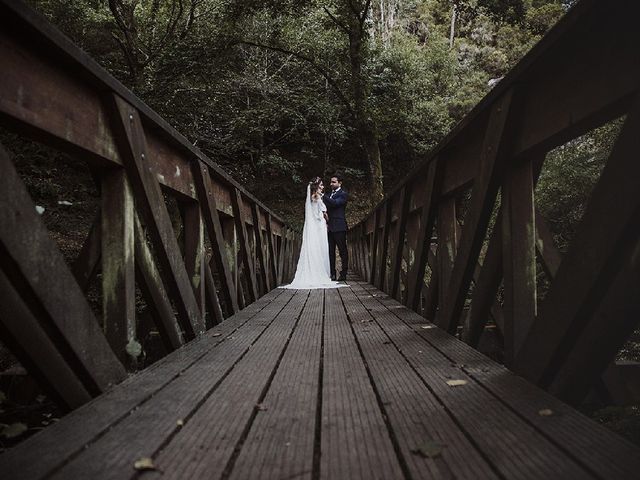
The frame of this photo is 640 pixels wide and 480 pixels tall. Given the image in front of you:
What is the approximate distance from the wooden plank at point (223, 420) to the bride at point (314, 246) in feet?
18.7

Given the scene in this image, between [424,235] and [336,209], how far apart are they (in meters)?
5.42

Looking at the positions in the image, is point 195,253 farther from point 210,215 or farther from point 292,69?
point 292,69

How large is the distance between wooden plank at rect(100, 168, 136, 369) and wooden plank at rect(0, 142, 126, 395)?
0.25 metres

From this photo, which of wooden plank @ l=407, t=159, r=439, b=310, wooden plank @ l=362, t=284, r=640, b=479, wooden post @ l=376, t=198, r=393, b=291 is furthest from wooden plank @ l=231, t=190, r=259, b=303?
wooden plank @ l=362, t=284, r=640, b=479

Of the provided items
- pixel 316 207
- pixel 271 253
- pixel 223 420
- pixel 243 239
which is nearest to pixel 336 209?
pixel 316 207

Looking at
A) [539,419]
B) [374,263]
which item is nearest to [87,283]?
[539,419]

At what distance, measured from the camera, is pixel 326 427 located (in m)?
1.36

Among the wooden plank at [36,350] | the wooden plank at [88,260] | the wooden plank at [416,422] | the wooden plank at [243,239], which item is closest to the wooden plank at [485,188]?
the wooden plank at [416,422]

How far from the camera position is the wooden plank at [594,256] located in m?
1.12

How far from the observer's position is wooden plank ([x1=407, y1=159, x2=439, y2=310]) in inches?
123

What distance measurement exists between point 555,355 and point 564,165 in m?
6.84

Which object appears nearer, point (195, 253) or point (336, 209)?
point (195, 253)

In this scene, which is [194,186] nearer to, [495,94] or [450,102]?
[495,94]

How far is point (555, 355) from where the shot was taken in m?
1.49
